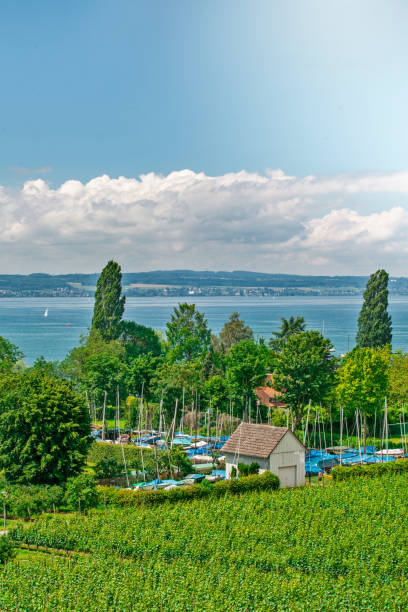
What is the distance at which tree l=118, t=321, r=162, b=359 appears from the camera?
7975 centimetres

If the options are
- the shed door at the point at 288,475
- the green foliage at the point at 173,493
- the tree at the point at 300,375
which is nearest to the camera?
the green foliage at the point at 173,493

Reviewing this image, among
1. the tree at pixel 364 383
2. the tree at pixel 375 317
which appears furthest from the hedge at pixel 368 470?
the tree at pixel 375 317

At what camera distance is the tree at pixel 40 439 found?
31.3 metres

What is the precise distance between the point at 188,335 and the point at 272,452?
41.2 m

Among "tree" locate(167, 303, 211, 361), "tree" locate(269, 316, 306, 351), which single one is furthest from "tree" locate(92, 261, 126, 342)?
"tree" locate(269, 316, 306, 351)

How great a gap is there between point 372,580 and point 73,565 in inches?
388

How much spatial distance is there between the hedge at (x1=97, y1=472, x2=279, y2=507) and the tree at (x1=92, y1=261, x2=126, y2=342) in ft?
158

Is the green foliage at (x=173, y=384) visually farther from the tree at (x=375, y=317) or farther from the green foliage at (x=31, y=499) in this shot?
the tree at (x=375, y=317)

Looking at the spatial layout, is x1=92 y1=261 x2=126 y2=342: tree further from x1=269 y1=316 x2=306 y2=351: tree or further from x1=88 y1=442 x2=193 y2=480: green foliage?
x1=88 y1=442 x2=193 y2=480: green foliage

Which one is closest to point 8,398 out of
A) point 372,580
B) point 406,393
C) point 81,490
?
point 81,490

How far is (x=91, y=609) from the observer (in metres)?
17.1

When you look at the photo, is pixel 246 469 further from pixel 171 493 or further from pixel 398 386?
pixel 398 386

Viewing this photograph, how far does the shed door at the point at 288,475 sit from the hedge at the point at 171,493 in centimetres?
334

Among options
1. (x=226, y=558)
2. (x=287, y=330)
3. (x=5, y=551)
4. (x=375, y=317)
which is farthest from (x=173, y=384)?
(x=375, y=317)
